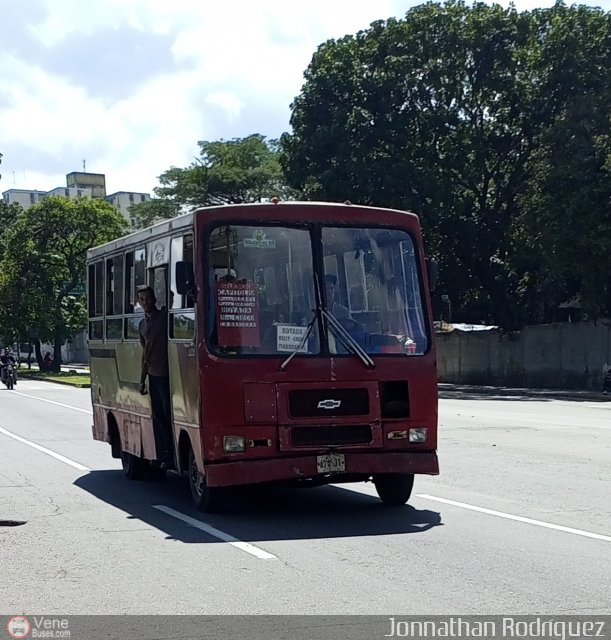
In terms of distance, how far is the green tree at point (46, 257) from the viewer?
68250 millimetres

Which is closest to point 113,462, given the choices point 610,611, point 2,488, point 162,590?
point 2,488

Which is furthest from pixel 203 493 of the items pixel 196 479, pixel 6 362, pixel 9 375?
pixel 6 362

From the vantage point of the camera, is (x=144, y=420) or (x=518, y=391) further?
(x=518, y=391)

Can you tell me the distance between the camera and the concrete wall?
39.4m

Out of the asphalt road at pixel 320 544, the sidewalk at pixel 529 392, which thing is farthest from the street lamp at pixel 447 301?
the asphalt road at pixel 320 544

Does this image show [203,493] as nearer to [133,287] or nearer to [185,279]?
[185,279]

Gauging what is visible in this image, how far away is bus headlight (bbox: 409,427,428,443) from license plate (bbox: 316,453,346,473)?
771 mm

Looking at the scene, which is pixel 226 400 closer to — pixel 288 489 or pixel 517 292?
pixel 288 489

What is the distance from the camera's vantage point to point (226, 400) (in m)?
10.4

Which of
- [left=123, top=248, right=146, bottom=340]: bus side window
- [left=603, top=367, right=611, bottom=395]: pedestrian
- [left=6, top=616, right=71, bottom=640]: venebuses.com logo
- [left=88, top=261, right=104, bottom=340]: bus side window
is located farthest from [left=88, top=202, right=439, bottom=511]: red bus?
[left=603, top=367, right=611, bottom=395]: pedestrian

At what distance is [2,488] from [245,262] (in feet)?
16.3

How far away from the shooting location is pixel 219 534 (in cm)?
997

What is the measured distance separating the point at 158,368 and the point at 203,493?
166 cm

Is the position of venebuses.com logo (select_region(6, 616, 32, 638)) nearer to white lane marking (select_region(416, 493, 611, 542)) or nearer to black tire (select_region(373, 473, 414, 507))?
white lane marking (select_region(416, 493, 611, 542))
